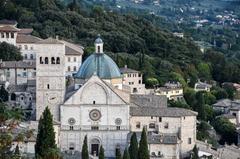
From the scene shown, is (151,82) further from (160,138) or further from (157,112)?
(160,138)

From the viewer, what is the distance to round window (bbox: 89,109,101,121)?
59.2m

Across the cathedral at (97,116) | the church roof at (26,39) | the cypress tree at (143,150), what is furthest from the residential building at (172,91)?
the cypress tree at (143,150)

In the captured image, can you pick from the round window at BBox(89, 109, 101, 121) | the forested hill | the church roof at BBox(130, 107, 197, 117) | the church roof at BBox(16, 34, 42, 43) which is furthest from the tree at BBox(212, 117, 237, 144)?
the church roof at BBox(16, 34, 42, 43)

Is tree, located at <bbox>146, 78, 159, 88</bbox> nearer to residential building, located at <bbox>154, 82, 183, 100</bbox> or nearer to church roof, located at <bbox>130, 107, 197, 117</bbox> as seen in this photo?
residential building, located at <bbox>154, 82, 183, 100</bbox>

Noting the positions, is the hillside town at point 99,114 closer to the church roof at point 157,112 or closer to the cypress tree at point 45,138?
the church roof at point 157,112

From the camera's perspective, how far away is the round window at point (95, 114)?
59.2 metres

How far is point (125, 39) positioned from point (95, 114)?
45.1 metres

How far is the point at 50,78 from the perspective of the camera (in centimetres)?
5909

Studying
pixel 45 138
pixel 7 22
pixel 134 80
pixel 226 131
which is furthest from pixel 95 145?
pixel 7 22

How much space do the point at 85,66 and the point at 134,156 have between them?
1013 cm

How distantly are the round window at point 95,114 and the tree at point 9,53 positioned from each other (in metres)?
24.7

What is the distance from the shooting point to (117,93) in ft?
194

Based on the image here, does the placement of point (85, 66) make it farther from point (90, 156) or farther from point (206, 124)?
point (206, 124)

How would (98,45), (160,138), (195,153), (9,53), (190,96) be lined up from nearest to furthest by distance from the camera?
(195,153)
(160,138)
(98,45)
(190,96)
(9,53)
